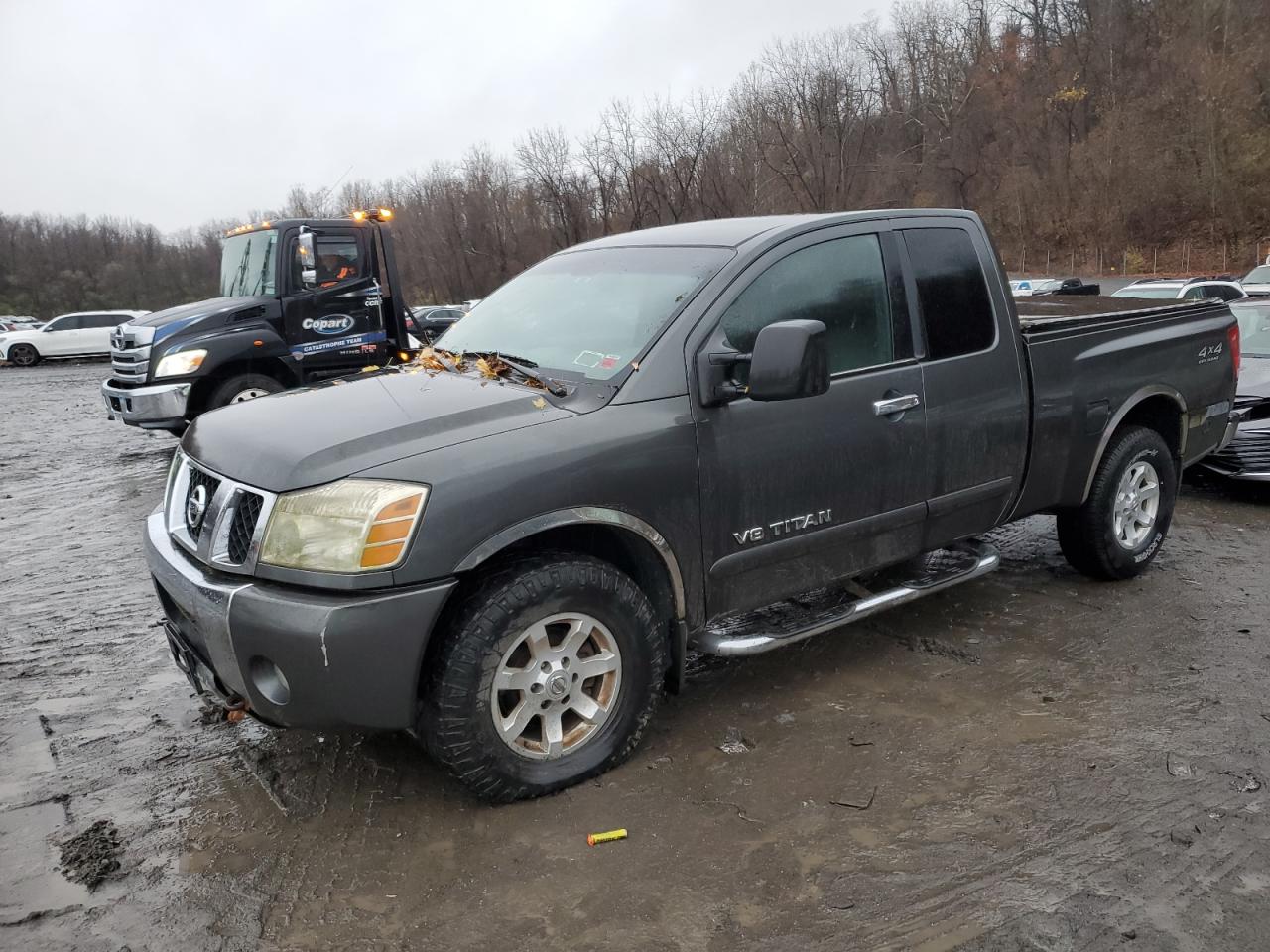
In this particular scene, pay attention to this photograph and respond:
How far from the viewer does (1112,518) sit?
16.2 ft

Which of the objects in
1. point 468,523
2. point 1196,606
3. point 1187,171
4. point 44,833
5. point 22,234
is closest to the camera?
point 468,523

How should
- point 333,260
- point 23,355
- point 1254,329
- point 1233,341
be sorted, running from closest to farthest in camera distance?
point 1233,341
point 1254,329
point 333,260
point 23,355

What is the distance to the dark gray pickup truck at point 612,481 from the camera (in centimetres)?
281

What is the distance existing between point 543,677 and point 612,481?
0.69 m

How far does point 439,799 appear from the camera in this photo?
10.5 feet

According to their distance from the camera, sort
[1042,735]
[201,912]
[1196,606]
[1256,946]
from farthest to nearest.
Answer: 1. [1196,606]
2. [1042,735]
3. [201,912]
4. [1256,946]

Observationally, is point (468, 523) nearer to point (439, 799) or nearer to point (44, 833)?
point (439, 799)

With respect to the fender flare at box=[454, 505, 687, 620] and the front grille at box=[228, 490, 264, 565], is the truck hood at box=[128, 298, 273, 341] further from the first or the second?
the fender flare at box=[454, 505, 687, 620]

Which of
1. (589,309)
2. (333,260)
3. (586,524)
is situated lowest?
(586,524)

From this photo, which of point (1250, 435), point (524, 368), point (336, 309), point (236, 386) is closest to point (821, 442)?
point (524, 368)

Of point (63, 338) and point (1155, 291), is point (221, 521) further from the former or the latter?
point (63, 338)

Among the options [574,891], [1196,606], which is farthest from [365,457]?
[1196,606]

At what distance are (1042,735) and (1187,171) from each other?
5309 cm

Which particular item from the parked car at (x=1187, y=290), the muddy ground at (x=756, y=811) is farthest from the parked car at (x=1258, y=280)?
the muddy ground at (x=756, y=811)
